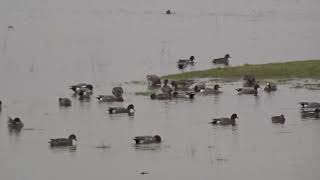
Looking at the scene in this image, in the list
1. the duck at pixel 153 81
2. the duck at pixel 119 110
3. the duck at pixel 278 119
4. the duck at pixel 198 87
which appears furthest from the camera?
the duck at pixel 153 81

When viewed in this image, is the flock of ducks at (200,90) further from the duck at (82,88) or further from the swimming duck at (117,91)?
the duck at (82,88)

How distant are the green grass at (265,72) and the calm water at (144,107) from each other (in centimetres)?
222

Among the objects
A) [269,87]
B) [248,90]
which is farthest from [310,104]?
[269,87]

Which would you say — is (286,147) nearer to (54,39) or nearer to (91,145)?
(91,145)

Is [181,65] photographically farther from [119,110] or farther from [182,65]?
[119,110]

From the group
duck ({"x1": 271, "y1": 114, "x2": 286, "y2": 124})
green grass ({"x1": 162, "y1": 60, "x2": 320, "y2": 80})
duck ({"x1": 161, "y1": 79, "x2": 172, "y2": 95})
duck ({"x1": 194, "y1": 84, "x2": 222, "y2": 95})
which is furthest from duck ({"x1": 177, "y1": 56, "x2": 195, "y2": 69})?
duck ({"x1": 271, "y1": 114, "x2": 286, "y2": 124})

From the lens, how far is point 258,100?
36.7 meters

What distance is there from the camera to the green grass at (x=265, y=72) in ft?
142

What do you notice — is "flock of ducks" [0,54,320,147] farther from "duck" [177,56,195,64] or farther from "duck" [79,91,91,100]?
"duck" [177,56,195,64]

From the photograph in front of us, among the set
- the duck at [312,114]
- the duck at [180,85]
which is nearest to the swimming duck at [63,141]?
the duck at [312,114]

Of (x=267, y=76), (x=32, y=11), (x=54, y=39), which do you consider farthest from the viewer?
(x=32, y=11)

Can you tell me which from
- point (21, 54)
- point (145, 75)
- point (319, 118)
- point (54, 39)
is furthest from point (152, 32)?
point (319, 118)

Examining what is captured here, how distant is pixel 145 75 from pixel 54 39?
60.2 feet

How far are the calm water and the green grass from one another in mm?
2216
